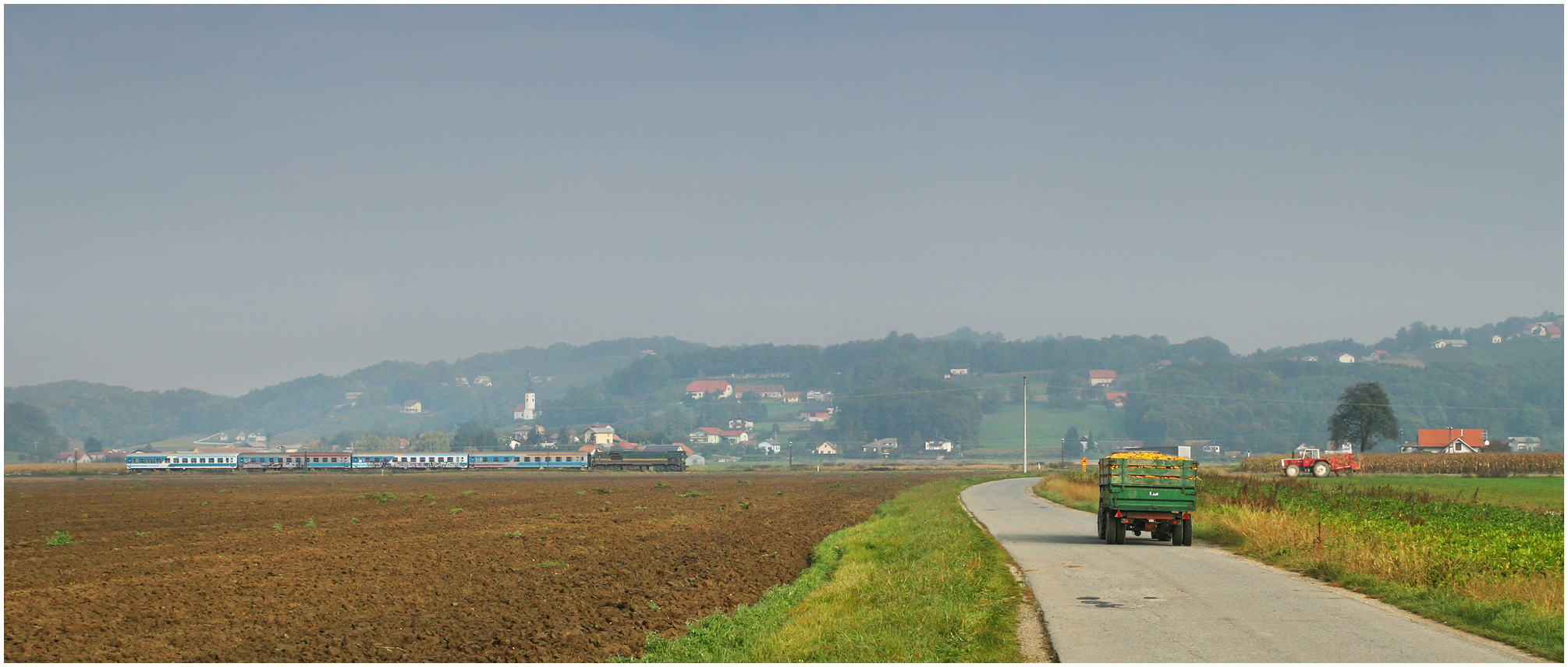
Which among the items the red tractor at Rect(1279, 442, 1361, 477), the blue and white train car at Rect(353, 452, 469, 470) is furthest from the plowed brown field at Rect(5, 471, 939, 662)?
the blue and white train car at Rect(353, 452, 469, 470)

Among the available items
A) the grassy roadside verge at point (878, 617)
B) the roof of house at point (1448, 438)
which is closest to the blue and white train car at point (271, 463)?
the grassy roadside verge at point (878, 617)

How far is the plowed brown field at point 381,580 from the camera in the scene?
Result: 586 inches

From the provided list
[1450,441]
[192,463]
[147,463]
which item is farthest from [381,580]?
[1450,441]

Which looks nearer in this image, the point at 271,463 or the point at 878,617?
the point at 878,617

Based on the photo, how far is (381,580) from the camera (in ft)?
68.9

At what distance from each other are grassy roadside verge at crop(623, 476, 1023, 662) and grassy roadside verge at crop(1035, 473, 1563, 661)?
18.1 feet

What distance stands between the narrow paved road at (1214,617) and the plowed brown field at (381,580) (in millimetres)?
5284

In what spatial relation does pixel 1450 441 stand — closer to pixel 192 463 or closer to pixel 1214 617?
pixel 192 463

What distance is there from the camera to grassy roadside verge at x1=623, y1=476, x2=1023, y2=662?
1337 centimetres

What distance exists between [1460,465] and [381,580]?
94.3 m

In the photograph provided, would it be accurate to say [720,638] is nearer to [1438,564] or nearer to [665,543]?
[1438,564]

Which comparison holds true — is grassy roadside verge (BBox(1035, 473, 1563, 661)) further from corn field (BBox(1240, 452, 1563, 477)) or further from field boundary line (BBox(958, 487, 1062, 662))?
corn field (BBox(1240, 452, 1563, 477))

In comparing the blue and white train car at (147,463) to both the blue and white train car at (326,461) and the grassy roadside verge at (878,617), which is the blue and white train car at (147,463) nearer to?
the blue and white train car at (326,461)

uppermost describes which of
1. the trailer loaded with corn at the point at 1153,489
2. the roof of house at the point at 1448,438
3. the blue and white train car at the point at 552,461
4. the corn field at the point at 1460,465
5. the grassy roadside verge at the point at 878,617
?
the trailer loaded with corn at the point at 1153,489
